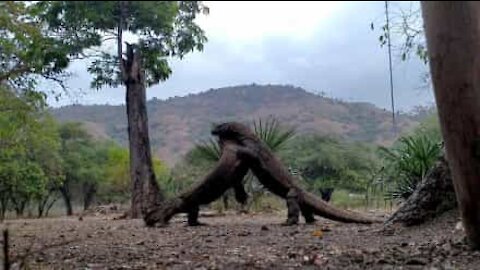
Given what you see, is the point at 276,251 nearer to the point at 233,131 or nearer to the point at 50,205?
the point at 233,131

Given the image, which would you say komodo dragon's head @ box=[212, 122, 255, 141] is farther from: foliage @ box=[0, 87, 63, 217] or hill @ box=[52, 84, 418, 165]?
hill @ box=[52, 84, 418, 165]

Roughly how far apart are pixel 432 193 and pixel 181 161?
2132 cm

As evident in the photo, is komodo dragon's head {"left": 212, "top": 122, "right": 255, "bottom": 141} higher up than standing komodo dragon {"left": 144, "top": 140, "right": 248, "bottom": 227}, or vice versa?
komodo dragon's head {"left": 212, "top": 122, "right": 255, "bottom": 141}

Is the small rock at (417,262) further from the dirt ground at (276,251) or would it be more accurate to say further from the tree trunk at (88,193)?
the tree trunk at (88,193)

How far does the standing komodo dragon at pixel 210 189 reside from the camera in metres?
9.45

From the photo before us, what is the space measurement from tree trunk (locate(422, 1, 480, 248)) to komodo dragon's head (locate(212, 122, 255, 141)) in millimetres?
5600

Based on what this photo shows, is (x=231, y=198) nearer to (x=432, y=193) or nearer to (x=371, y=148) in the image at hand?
(x=432, y=193)

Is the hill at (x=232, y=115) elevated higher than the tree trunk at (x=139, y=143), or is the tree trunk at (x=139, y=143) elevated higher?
the hill at (x=232, y=115)

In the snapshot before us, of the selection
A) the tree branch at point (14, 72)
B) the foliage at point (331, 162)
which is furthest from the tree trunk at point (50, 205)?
the tree branch at point (14, 72)

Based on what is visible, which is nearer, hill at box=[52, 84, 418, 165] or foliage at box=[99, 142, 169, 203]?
hill at box=[52, 84, 418, 165]

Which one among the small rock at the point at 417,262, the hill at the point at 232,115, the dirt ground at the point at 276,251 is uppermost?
the hill at the point at 232,115

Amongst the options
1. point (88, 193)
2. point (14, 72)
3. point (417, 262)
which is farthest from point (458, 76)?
point (88, 193)

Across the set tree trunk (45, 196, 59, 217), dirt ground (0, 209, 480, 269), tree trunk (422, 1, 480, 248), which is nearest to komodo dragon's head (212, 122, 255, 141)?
dirt ground (0, 209, 480, 269)

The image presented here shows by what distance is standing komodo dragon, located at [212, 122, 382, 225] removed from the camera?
31.1 feet
